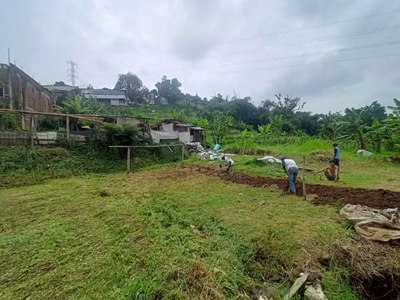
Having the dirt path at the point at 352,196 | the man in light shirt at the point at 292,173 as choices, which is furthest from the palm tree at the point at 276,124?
the man in light shirt at the point at 292,173

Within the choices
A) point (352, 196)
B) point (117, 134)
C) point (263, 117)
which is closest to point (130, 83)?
point (263, 117)

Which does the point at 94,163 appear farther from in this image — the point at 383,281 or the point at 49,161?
the point at 383,281

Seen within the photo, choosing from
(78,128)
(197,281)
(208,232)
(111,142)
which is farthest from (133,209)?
(78,128)

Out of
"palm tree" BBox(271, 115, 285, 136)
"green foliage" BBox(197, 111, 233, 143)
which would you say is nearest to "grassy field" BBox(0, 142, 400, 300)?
"green foliage" BBox(197, 111, 233, 143)

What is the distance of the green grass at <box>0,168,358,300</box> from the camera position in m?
2.35

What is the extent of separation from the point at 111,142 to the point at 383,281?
34.7 feet

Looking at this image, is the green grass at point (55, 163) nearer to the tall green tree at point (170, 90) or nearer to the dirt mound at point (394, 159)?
the dirt mound at point (394, 159)

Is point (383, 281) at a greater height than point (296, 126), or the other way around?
point (296, 126)

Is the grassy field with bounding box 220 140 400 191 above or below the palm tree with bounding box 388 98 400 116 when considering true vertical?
below

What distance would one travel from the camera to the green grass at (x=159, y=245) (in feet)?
7.70

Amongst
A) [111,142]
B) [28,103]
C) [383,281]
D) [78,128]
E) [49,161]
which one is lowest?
[383,281]

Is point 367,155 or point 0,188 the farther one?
point 367,155

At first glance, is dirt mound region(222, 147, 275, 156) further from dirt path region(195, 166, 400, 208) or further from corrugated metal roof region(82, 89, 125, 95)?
corrugated metal roof region(82, 89, 125, 95)

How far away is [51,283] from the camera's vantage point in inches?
92.4
